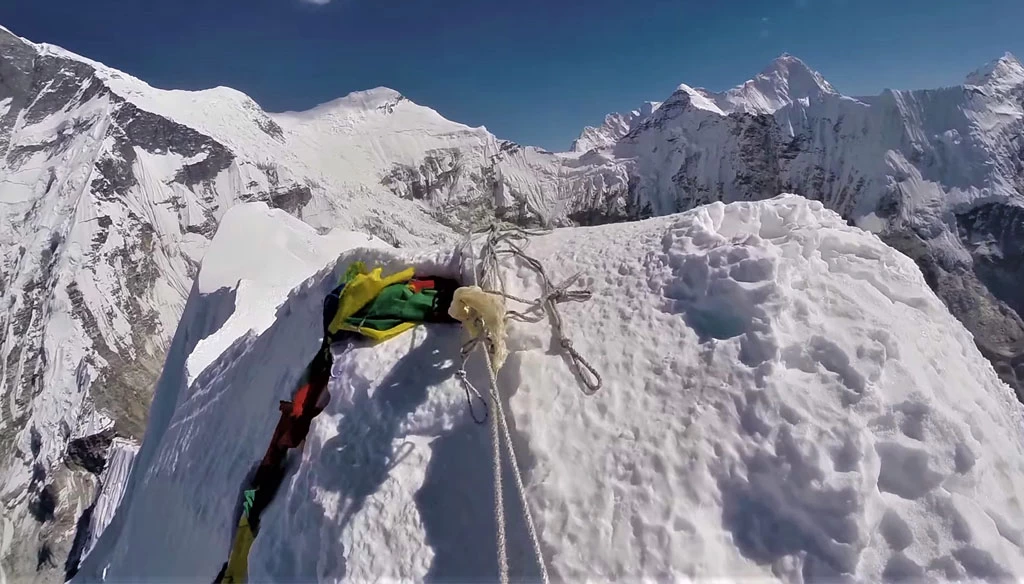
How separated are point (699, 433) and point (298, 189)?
86.4 meters

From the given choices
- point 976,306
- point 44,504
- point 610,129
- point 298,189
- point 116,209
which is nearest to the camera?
point 44,504

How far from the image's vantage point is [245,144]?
272 feet

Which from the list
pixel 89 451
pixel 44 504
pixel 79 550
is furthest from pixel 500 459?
pixel 89 451

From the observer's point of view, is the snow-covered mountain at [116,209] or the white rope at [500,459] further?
the snow-covered mountain at [116,209]

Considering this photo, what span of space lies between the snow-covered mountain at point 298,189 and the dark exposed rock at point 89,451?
166 mm

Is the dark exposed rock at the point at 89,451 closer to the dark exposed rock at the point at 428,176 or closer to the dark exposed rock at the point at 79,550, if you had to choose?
the dark exposed rock at the point at 79,550

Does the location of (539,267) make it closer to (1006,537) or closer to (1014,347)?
(1006,537)

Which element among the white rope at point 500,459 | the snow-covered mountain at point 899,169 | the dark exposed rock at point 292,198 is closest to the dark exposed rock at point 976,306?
the snow-covered mountain at point 899,169

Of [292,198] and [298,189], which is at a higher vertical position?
[298,189]

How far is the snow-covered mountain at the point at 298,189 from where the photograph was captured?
1994 inches

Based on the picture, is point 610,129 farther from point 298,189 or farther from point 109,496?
point 109,496

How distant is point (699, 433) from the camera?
2436 mm

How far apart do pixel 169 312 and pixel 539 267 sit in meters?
70.5

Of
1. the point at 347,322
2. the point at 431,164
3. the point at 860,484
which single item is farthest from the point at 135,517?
the point at 431,164
